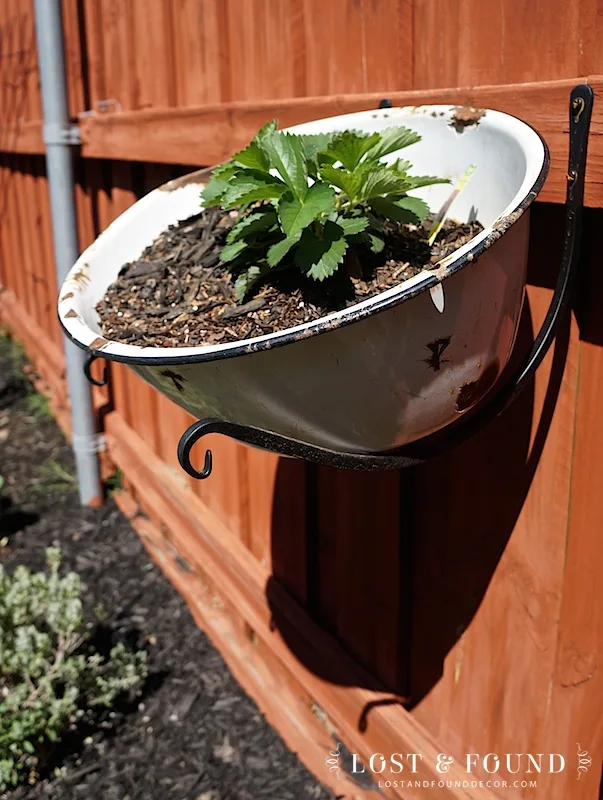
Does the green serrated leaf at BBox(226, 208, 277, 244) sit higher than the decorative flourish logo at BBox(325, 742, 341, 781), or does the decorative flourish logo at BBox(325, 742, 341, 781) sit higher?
the green serrated leaf at BBox(226, 208, 277, 244)

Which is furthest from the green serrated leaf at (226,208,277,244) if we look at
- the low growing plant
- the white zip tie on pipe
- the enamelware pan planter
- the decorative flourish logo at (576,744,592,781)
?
the white zip tie on pipe

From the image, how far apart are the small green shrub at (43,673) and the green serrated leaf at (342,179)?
1.45 m

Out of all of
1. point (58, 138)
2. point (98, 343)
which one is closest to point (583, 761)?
point (98, 343)

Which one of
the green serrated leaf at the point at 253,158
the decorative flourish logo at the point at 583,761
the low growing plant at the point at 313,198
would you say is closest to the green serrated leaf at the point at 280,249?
the low growing plant at the point at 313,198

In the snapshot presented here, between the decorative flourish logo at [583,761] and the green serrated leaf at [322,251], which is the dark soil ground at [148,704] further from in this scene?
the green serrated leaf at [322,251]

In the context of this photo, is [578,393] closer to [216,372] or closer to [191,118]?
[216,372]

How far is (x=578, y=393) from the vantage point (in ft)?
3.68

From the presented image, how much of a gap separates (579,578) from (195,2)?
5.10ft

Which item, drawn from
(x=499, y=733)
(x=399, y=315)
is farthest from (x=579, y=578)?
(x=399, y=315)

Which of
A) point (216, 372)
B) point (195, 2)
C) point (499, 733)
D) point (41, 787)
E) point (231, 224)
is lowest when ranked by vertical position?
point (41, 787)

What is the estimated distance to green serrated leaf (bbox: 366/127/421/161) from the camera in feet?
3.24

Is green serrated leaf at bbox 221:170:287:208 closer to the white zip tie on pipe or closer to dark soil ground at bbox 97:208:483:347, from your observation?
dark soil ground at bbox 97:208:483:347

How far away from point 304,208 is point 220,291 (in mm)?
220

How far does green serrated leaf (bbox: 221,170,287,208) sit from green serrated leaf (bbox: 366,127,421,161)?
12 centimetres
